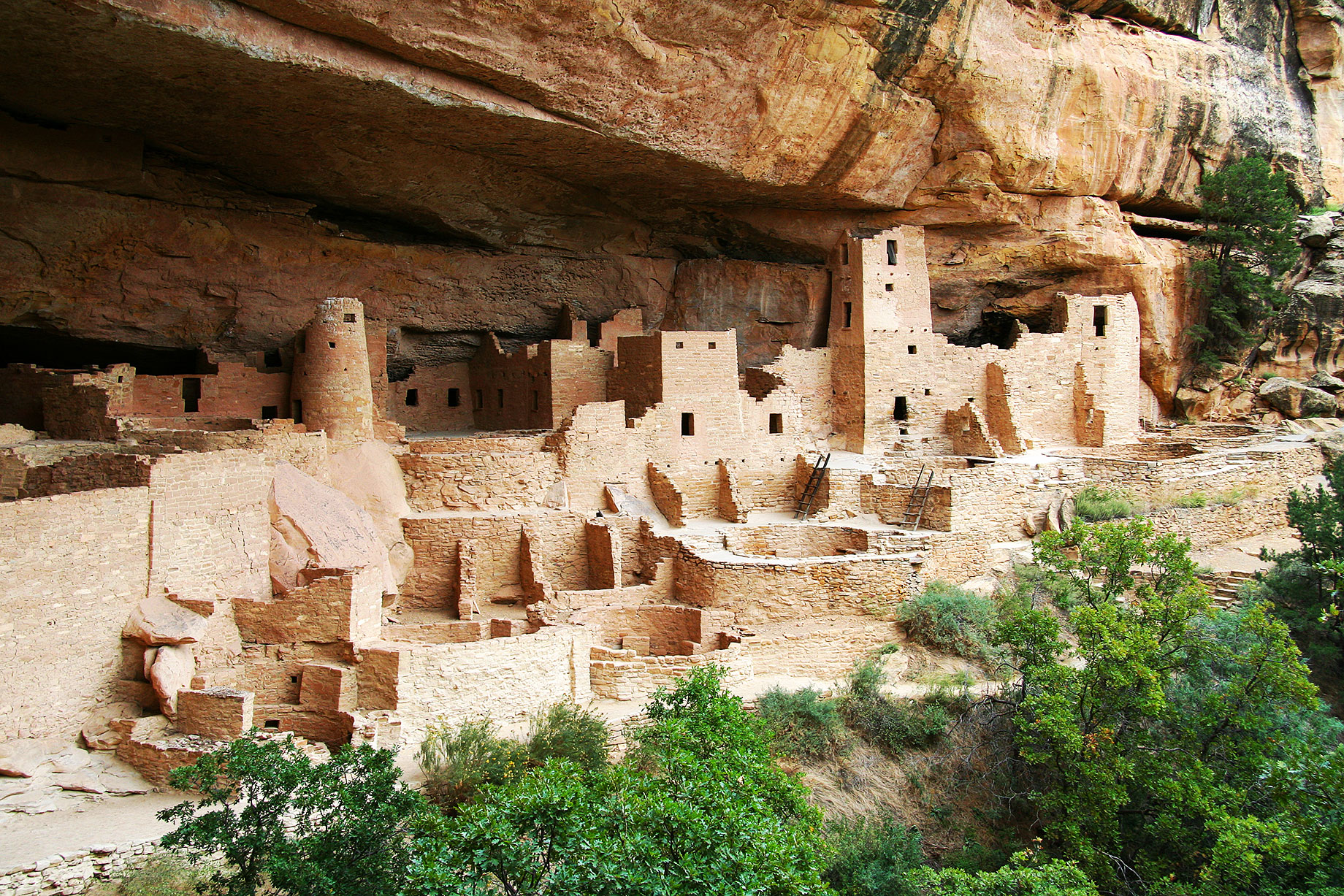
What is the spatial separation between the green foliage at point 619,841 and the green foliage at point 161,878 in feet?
7.24

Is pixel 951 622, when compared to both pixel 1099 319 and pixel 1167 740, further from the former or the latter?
pixel 1099 319

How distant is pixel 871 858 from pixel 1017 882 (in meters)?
1.89

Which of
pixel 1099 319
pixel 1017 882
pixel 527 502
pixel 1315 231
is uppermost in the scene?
pixel 1315 231

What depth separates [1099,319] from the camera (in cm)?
2167

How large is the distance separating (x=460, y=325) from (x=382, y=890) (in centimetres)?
1477

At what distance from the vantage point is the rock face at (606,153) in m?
12.6

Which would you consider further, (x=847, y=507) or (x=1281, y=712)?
(x=847, y=507)

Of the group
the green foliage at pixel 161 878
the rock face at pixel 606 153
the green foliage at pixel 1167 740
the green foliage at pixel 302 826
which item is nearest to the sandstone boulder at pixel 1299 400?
the rock face at pixel 606 153

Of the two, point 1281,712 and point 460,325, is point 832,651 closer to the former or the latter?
point 1281,712

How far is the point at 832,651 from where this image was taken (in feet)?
43.8

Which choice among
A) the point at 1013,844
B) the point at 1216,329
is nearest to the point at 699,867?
the point at 1013,844

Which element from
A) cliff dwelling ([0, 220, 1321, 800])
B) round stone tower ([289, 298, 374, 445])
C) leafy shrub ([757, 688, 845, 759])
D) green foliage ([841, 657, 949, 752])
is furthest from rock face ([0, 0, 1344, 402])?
green foliage ([841, 657, 949, 752])

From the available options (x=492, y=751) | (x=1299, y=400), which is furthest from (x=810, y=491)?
(x=1299, y=400)

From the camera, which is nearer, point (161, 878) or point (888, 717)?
point (161, 878)
